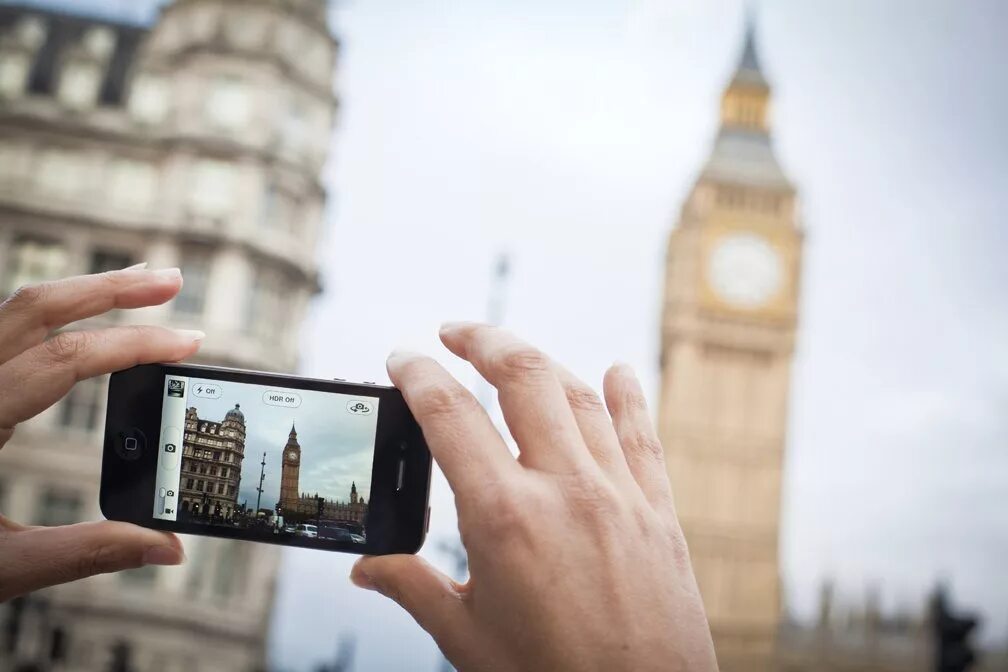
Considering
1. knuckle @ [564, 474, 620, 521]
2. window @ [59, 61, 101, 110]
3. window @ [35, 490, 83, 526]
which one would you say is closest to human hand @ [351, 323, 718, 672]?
knuckle @ [564, 474, 620, 521]

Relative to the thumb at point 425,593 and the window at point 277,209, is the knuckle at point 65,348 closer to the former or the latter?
the thumb at point 425,593

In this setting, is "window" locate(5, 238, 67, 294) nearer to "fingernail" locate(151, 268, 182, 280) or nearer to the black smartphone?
the black smartphone

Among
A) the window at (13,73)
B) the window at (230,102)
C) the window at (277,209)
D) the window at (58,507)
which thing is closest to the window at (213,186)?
the window at (277,209)

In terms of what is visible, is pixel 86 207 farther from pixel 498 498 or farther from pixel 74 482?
pixel 498 498

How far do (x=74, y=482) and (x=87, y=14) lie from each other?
597cm

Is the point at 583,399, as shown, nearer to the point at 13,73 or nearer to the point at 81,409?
the point at 81,409

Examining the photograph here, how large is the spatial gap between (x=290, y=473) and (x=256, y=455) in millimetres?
56

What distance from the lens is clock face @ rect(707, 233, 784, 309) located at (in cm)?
1825

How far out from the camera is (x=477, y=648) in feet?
2.81

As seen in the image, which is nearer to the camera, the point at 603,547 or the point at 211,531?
the point at 603,547

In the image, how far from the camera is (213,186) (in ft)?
34.9

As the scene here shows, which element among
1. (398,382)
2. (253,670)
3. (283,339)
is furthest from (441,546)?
(398,382)

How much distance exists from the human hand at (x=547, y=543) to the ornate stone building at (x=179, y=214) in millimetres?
9463

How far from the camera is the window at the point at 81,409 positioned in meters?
10.3
